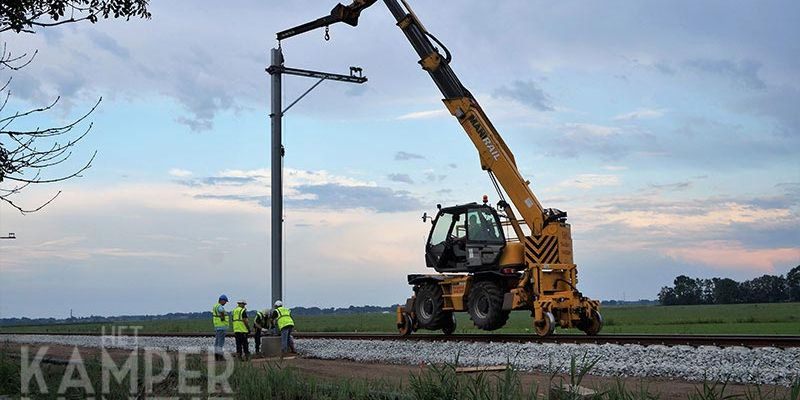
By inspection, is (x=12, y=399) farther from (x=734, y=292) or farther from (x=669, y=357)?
(x=734, y=292)

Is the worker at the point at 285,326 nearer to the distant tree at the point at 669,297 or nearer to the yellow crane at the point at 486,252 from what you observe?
the yellow crane at the point at 486,252

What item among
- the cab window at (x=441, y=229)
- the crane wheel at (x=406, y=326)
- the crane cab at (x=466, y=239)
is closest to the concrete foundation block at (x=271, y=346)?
the crane wheel at (x=406, y=326)

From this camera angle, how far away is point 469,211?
20.8 meters

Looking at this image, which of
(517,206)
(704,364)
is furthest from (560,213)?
(704,364)

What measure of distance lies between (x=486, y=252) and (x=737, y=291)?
83.0m

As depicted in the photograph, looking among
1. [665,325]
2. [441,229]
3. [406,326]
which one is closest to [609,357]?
[441,229]

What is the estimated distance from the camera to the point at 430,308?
21375 mm

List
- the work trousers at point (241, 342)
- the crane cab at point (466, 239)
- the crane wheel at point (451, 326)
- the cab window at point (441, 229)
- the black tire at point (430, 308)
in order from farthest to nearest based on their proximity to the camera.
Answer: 1. the crane wheel at point (451, 326)
2. the cab window at point (441, 229)
3. the black tire at point (430, 308)
4. the work trousers at point (241, 342)
5. the crane cab at point (466, 239)

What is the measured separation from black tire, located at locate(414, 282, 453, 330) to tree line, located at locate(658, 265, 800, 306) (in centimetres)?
7828

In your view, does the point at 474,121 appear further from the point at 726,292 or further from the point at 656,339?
the point at 726,292

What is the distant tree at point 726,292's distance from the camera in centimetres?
9444

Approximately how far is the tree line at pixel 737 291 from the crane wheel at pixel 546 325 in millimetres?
79992

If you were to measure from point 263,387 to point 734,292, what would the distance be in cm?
9365

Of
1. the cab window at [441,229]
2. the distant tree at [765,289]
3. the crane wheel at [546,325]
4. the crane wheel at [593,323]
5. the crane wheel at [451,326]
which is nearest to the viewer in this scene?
the crane wheel at [546,325]
